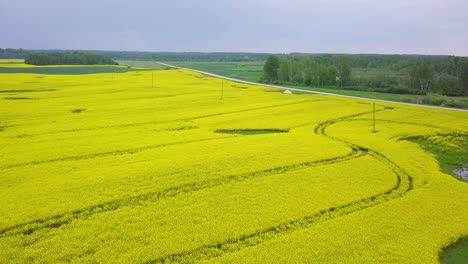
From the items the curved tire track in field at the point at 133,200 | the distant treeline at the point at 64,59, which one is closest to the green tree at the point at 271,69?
the distant treeline at the point at 64,59

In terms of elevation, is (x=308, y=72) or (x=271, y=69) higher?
(x=271, y=69)

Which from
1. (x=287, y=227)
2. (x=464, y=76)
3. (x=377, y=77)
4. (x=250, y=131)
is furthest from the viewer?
(x=377, y=77)

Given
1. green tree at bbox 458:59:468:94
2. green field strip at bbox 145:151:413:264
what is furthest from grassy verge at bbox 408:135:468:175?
green tree at bbox 458:59:468:94

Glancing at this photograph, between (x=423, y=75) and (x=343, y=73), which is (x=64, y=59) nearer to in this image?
(x=343, y=73)

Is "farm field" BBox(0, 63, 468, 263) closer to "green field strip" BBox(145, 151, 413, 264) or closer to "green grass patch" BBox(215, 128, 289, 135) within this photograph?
"green field strip" BBox(145, 151, 413, 264)

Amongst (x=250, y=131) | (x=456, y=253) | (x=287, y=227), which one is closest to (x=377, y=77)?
(x=250, y=131)
